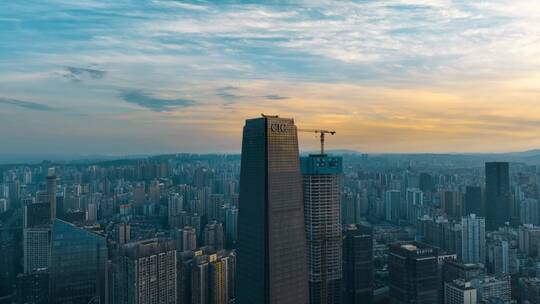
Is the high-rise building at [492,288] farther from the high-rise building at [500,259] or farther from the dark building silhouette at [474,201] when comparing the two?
the dark building silhouette at [474,201]

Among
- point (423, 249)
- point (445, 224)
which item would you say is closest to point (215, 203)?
point (445, 224)

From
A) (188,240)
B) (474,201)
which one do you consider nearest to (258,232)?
(188,240)

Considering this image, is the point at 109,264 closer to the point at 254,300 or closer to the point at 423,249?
the point at 254,300

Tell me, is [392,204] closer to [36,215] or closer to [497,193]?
[497,193]

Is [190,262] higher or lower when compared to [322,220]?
lower

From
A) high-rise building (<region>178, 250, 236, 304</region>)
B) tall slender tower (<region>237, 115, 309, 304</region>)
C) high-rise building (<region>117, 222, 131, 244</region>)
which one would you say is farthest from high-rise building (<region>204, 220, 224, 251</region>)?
tall slender tower (<region>237, 115, 309, 304</region>)
